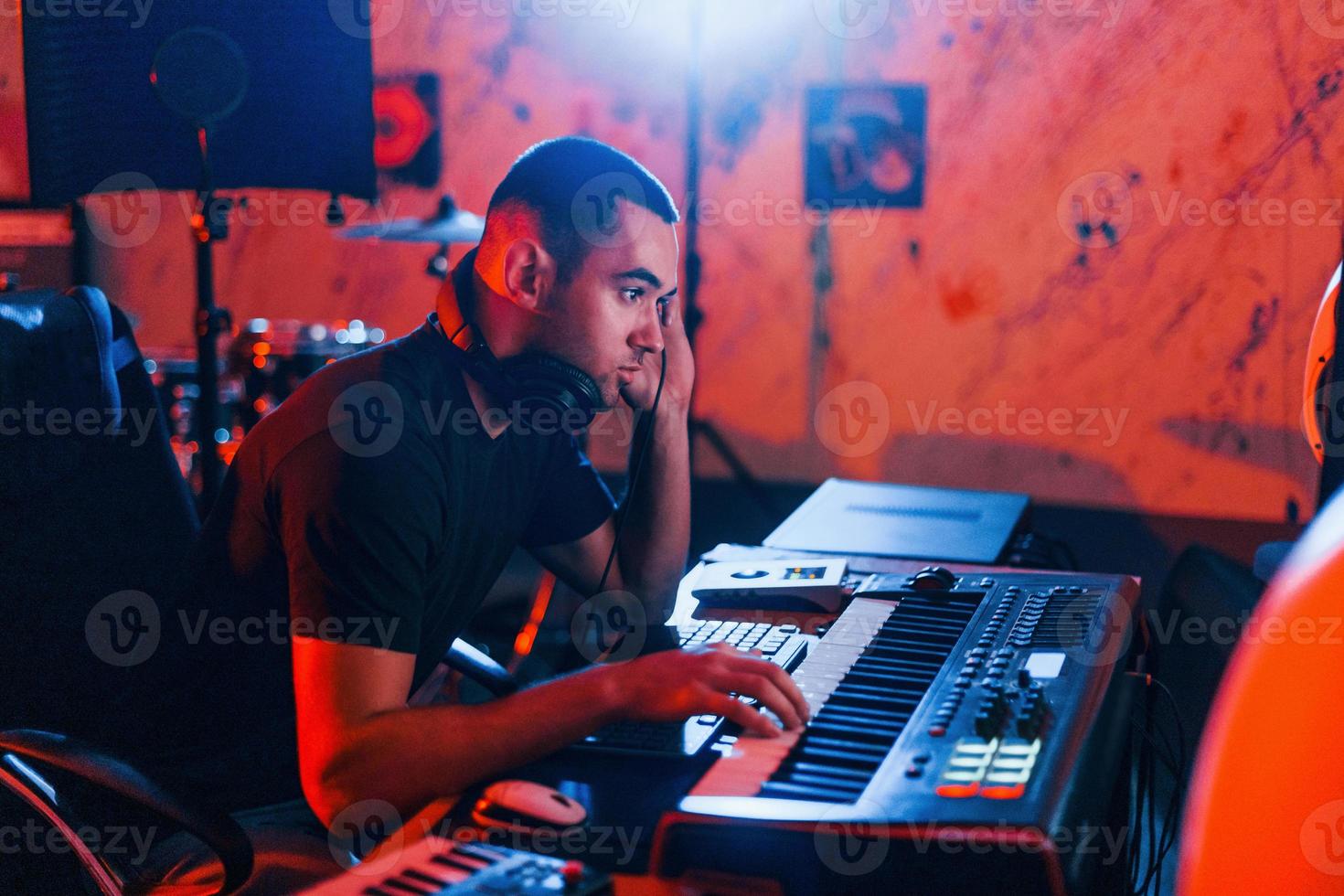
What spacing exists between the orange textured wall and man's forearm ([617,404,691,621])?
6.88 ft

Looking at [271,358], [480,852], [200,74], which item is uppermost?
[200,74]

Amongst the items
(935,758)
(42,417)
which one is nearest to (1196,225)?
(935,758)

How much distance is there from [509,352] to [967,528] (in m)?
1.01

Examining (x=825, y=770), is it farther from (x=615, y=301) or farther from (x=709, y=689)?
(x=615, y=301)

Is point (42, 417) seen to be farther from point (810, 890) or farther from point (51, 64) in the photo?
point (810, 890)

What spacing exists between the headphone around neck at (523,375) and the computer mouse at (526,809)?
511 mm

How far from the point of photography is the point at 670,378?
1.76 metres

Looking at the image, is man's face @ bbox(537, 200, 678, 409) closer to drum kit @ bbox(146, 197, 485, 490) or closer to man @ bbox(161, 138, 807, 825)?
man @ bbox(161, 138, 807, 825)

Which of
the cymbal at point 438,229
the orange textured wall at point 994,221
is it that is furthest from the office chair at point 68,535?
the orange textured wall at point 994,221

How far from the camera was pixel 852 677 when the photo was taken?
1235mm

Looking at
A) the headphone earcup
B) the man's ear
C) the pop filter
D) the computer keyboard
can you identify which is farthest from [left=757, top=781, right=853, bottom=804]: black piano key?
the pop filter

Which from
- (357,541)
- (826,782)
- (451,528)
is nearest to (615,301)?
(451,528)

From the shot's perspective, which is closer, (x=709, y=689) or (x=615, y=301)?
(x=709, y=689)

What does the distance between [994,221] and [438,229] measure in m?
1.71
